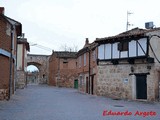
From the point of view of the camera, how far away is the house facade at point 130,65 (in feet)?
69.5

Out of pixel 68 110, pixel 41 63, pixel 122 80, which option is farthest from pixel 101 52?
pixel 41 63

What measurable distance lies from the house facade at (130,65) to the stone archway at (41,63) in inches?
1254

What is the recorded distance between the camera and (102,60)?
83.6ft

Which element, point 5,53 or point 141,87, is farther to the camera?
point 141,87

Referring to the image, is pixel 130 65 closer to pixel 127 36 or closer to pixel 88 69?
pixel 127 36

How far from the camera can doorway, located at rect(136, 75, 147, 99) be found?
21.8m

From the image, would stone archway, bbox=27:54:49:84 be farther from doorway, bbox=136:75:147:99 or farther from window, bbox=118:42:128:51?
doorway, bbox=136:75:147:99

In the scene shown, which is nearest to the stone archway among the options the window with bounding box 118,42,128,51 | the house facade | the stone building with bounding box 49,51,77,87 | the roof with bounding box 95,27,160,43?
the stone building with bounding box 49,51,77,87

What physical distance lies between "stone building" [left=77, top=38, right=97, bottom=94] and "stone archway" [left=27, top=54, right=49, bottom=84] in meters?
22.2

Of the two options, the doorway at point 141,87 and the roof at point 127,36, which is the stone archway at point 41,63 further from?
the doorway at point 141,87

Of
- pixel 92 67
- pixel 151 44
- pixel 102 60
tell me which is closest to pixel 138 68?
pixel 151 44

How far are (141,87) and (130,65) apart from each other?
2.14 metres

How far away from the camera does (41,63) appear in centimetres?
5694

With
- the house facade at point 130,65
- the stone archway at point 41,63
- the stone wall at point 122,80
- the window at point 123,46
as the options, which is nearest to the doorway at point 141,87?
the house facade at point 130,65
